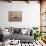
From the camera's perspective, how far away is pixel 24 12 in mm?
4996

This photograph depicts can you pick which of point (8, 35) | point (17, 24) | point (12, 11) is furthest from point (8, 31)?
point (12, 11)

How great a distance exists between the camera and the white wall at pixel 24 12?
496cm

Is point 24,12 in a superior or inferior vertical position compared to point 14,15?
superior

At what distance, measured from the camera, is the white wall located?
16.3 ft

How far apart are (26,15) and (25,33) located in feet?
2.79

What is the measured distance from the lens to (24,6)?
498 centimetres

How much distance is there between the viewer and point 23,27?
196 inches

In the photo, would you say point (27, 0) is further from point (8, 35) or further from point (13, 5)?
point (8, 35)

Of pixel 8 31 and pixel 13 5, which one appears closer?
pixel 8 31

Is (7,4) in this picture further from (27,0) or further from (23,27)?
(23,27)

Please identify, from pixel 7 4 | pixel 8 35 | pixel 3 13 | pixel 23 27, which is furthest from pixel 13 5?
pixel 8 35

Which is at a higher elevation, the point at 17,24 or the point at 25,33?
the point at 17,24

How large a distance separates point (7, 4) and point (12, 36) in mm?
1489

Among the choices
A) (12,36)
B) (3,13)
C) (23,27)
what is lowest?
(12,36)
